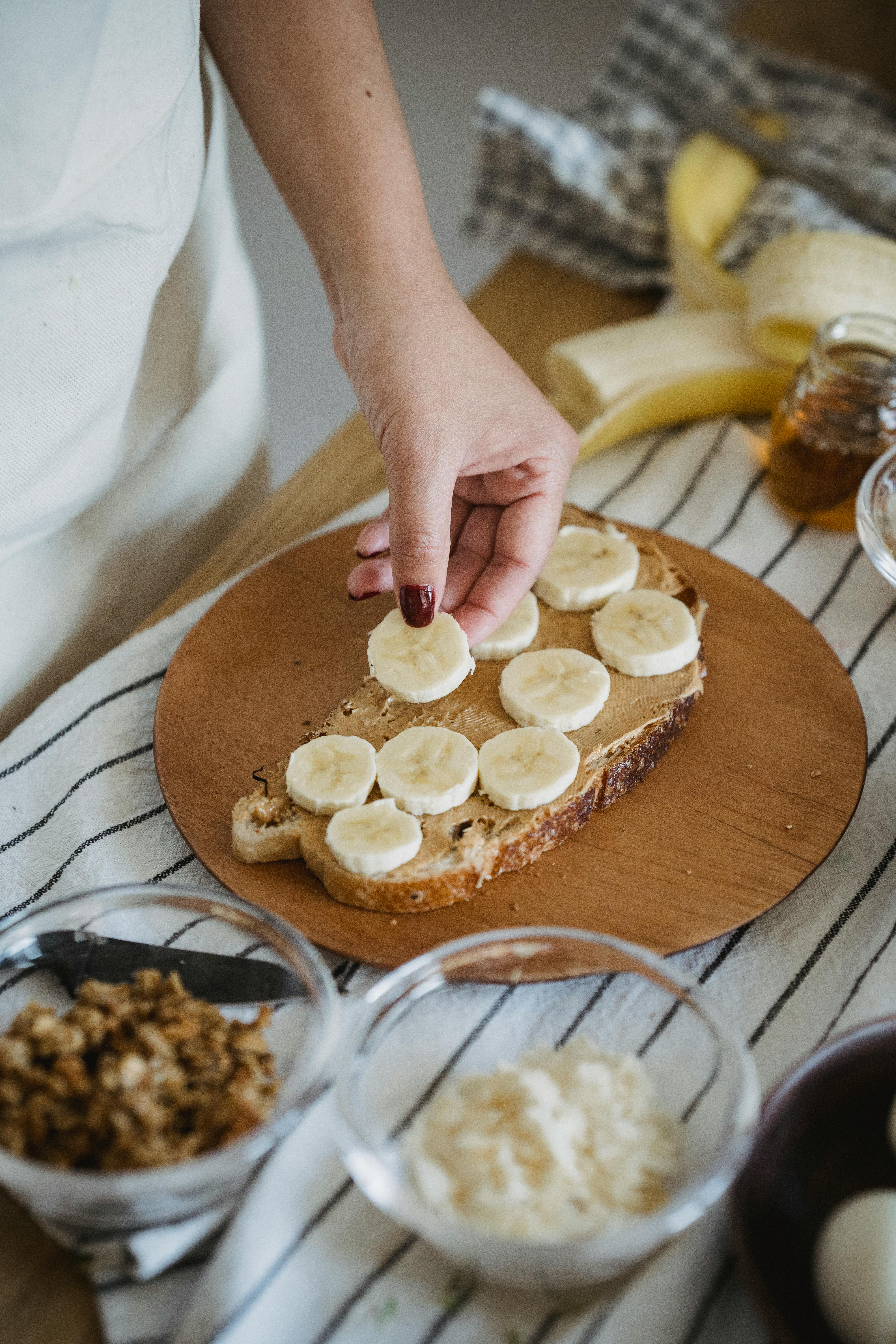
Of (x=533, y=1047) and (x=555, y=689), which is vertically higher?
(x=555, y=689)

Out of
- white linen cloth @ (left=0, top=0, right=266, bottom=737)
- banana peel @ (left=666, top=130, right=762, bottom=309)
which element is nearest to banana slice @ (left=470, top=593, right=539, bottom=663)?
white linen cloth @ (left=0, top=0, right=266, bottom=737)

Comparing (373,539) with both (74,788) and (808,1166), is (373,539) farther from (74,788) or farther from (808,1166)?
(808,1166)

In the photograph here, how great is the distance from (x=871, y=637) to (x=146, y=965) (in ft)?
4.33

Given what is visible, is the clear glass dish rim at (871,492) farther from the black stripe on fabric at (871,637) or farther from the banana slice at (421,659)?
the banana slice at (421,659)

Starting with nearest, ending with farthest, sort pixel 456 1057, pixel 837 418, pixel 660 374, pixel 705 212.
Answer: pixel 456 1057 → pixel 837 418 → pixel 660 374 → pixel 705 212

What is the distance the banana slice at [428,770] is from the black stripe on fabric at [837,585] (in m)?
0.78

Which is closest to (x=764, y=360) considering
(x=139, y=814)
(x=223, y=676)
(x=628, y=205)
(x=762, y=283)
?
(x=762, y=283)

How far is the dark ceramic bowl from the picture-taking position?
34.9 inches

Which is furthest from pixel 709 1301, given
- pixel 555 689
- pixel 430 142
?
pixel 430 142

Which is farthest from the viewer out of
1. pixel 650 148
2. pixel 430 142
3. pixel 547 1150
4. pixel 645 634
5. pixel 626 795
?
pixel 430 142

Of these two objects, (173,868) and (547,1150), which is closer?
(547,1150)

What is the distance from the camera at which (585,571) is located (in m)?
1.72

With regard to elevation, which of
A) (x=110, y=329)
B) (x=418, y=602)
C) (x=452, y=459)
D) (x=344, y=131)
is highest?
(x=344, y=131)

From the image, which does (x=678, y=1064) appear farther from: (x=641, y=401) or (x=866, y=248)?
(x=866, y=248)
